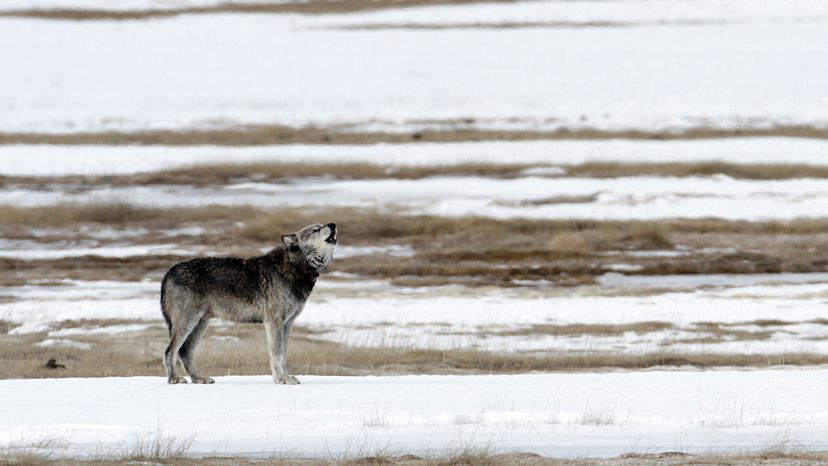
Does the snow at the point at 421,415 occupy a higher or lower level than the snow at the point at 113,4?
lower

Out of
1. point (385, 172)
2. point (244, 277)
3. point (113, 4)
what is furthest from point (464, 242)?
point (113, 4)

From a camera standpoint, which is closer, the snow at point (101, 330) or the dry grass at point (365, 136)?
the snow at point (101, 330)

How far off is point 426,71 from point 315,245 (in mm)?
40277

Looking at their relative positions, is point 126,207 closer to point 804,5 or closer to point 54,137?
point 54,137

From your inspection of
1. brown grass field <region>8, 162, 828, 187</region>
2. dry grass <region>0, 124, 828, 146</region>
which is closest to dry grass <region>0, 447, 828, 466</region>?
brown grass field <region>8, 162, 828, 187</region>

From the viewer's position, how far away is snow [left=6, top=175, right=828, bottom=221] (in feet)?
101

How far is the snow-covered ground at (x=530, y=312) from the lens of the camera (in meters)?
18.4

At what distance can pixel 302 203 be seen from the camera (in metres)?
32.2

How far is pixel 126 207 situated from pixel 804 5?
4164cm

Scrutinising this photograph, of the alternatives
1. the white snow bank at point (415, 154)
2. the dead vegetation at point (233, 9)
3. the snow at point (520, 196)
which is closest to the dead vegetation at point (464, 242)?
the snow at point (520, 196)

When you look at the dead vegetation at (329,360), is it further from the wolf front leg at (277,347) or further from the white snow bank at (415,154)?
the white snow bank at (415,154)

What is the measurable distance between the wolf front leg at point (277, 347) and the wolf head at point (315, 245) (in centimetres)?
66

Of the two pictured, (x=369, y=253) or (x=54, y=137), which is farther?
(x=54, y=137)

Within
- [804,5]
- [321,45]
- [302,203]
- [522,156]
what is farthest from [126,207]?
[804,5]
